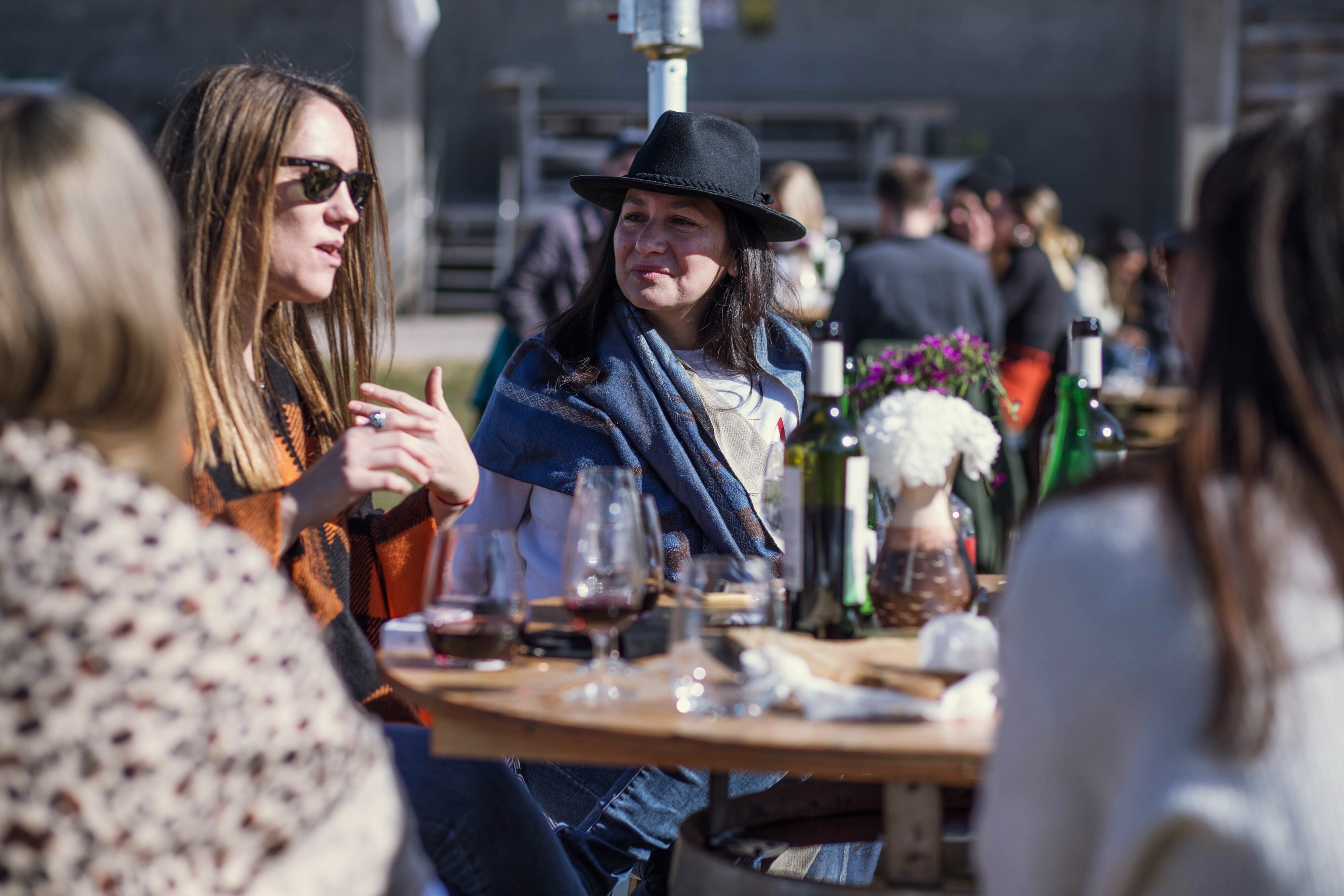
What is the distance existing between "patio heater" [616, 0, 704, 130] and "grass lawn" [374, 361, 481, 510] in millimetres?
4429

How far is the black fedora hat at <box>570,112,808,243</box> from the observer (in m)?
2.51

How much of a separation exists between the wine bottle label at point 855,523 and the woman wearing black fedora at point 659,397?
64cm

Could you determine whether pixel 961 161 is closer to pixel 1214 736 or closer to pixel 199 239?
pixel 199 239

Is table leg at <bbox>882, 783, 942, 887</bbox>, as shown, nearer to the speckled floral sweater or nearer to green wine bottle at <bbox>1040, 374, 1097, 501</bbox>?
the speckled floral sweater

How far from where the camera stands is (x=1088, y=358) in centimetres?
200

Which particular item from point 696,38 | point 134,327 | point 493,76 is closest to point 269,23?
point 493,76

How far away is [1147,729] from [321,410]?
5.30ft

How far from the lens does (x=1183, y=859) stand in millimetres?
968

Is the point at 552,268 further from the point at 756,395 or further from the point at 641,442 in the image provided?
the point at 641,442

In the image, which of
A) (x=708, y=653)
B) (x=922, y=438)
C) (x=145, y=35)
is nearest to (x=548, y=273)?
(x=922, y=438)

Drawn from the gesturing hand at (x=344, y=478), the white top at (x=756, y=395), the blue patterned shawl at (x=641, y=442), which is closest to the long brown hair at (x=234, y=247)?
the gesturing hand at (x=344, y=478)

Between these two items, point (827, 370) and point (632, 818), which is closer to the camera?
point (827, 370)

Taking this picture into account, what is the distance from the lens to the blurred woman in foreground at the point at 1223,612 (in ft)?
3.10

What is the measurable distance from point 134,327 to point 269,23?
14281mm
